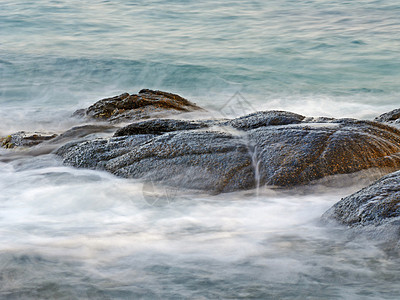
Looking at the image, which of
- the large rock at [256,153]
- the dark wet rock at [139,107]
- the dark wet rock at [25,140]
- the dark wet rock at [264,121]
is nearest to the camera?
the large rock at [256,153]

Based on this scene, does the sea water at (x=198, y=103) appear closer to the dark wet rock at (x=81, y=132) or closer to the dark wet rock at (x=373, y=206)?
the dark wet rock at (x=373, y=206)

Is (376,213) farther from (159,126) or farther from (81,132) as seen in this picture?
(81,132)

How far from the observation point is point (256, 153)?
17.1 ft

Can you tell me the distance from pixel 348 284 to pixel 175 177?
2215mm

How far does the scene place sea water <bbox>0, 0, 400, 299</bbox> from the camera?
3.67m

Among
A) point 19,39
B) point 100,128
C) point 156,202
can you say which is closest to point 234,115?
point 100,128

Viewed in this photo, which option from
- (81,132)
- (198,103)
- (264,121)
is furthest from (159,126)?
(198,103)

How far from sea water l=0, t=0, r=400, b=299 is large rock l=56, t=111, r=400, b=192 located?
15 centimetres

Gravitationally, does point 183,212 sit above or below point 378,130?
below

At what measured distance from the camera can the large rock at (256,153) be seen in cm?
507

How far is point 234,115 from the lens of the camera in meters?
10.1

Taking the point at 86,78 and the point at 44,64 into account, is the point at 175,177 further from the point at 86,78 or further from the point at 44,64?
the point at 44,64

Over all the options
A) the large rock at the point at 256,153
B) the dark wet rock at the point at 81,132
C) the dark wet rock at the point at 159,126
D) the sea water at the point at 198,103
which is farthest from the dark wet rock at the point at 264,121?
the dark wet rock at the point at 81,132

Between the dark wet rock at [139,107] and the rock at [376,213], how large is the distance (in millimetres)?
4308
